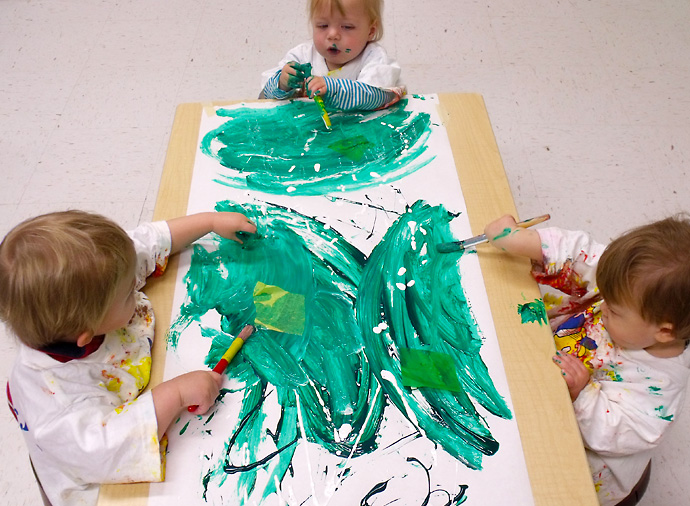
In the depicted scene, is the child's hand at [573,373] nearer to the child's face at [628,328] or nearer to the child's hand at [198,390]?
the child's face at [628,328]

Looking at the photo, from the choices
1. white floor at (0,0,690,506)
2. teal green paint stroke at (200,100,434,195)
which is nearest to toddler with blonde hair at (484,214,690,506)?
teal green paint stroke at (200,100,434,195)

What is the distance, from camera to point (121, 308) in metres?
0.91

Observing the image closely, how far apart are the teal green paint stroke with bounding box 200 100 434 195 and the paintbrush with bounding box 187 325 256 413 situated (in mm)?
346

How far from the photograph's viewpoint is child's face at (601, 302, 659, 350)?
0.93m

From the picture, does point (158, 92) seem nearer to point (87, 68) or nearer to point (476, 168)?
point (87, 68)

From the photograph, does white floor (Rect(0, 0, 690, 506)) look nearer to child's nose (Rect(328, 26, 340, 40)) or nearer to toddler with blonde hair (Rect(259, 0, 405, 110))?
toddler with blonde hair (Rect(259, 0, 405, 110))

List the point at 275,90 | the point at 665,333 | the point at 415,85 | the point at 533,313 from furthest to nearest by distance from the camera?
the point at 415,85 < the point at 275,90 < the point at 533,313 < the point at 665,333

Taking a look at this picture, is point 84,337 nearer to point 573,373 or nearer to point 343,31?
point 573,373

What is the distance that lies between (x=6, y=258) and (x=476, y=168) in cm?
88

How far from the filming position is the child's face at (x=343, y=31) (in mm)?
1445

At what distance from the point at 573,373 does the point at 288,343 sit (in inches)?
18.0

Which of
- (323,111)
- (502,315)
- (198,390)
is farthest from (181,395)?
(323,111)

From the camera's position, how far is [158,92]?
7.59 ft

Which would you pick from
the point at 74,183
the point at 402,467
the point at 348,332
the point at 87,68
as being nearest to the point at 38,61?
the point at 87,68
